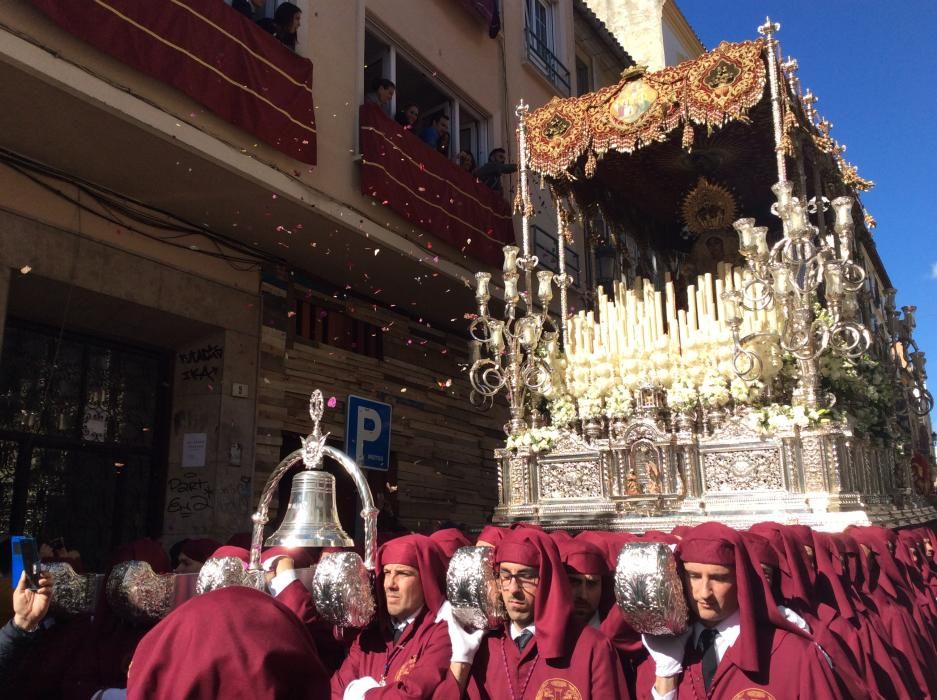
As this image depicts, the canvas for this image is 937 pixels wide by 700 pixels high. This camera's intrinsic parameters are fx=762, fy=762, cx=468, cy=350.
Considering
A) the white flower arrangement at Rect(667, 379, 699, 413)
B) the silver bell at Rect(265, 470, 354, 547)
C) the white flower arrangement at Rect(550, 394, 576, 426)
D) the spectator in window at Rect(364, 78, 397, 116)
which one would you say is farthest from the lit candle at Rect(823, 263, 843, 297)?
the spectator in window at Rect(364, 78, 397, 116)

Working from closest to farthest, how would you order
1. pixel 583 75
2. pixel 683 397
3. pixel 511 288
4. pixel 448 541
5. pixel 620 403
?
pixel 448 541 < pixel 683 397 < pixel 620 403 < pixel 511 288 < pixel 583 75

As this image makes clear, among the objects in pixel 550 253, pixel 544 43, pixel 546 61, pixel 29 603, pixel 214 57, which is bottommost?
pixel 29 603

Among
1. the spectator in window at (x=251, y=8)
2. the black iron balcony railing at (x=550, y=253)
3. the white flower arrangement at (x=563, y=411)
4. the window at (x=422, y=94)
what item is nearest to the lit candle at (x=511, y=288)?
the white flower arrangement at (x=563, y=411)

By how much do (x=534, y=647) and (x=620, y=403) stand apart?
5.04 m

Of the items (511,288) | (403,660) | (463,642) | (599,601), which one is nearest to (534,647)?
(463,642)

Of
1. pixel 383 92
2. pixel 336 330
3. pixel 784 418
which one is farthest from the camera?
pixel 336 330

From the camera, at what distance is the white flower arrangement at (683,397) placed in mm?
7410

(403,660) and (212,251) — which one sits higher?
(212,251)

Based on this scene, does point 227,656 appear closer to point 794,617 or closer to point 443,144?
point 794,617

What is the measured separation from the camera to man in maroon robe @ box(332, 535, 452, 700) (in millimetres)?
3189

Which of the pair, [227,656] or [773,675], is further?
[773,675]

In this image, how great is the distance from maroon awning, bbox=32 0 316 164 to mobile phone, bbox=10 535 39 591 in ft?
15.5

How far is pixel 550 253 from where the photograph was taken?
41.9ft

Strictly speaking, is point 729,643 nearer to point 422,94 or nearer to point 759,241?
point 759,241
